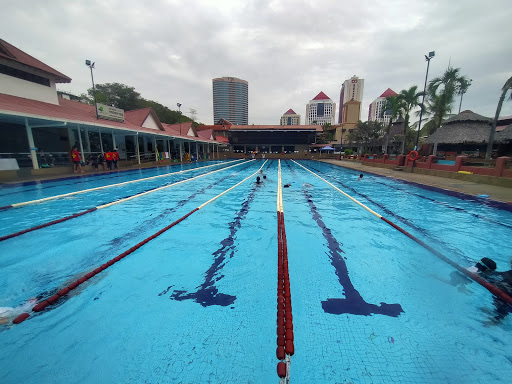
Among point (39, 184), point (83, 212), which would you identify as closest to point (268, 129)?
point (39, 184)

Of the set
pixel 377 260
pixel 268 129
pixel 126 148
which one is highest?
pixel 268 129

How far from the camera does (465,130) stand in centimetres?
2105

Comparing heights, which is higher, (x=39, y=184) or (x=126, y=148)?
(x=126, y=148)

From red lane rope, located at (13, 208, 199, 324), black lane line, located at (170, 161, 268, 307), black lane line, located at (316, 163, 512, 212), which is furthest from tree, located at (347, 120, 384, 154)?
red lane rope, located at (13, 208, 199, 324)

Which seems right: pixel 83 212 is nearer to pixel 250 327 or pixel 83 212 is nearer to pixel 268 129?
pixel 250 327

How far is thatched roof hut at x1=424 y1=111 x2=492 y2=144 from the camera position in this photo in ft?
67.0

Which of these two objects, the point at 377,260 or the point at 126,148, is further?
the point at 126,148

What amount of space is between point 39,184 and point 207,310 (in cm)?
1190

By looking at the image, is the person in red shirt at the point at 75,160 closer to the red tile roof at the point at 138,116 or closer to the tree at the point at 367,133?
the red tile roof at the point at 138,116

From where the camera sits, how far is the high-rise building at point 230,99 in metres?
103

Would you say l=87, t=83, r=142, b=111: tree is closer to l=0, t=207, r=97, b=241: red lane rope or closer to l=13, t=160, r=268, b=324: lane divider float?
l=0, t=207, r=97, b=241: red lane rope

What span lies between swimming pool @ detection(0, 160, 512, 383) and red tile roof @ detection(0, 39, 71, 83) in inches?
512

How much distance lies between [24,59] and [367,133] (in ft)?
129

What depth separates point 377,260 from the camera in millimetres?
3623
